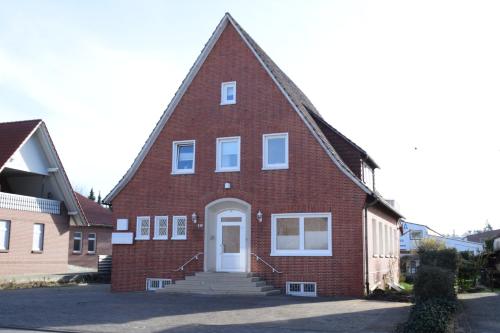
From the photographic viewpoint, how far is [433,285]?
13.2m

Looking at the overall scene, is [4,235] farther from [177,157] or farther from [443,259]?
[443,259]

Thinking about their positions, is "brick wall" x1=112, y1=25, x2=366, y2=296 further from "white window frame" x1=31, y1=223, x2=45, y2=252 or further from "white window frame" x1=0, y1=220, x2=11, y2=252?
"white window frame" x1=31, y1=223, x2=45, y2=252

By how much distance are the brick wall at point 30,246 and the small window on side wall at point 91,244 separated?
14.4ft

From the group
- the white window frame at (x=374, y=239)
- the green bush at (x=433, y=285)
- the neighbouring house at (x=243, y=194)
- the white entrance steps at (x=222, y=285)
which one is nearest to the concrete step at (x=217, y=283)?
the white entrance steps at (x=222, y=285)

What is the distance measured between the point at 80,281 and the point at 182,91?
13058 millimetres

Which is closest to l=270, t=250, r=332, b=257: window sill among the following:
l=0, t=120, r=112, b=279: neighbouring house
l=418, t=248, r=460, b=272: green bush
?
l=418, t=248, r=460, b=272: green bush

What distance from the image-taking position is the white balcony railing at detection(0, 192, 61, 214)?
91.4ft

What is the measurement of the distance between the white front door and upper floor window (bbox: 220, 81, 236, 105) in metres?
4.40

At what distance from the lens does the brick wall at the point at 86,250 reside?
34.9m

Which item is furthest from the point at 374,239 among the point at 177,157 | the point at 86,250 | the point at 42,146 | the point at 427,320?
the point at 86,250

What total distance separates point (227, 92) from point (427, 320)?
13.7m

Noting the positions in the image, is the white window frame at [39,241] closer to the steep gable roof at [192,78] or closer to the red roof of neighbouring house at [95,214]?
the red roof of neighbouring house at [95,214]

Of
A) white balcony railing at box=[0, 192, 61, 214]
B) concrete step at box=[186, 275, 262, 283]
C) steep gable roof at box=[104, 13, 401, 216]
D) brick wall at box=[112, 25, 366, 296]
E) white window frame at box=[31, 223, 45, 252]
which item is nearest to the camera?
brick wall at box=[112, 25, 366, 296]

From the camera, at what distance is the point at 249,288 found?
1881 centimetres
